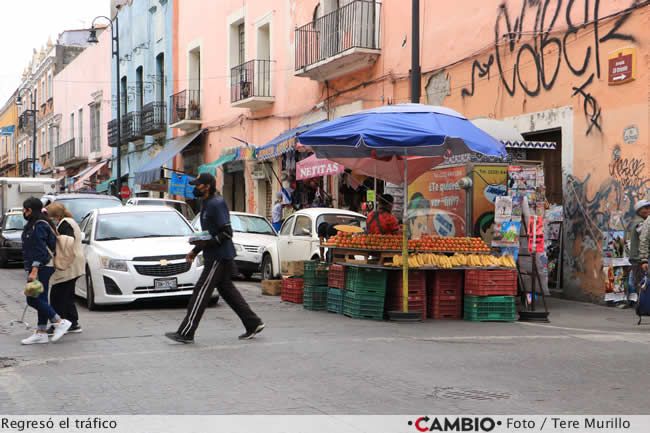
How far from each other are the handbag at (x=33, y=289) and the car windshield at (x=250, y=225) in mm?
10299

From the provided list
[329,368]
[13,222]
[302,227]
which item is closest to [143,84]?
[13,222]

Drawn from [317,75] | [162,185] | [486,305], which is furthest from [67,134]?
[486,305]

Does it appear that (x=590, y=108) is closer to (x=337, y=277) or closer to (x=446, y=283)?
(x=446, y=283)

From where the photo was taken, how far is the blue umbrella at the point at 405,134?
1115 cm

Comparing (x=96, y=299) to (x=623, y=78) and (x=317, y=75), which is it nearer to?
(x=623, y=78)

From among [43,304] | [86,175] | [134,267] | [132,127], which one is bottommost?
[43,304]

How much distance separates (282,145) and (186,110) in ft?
39.4

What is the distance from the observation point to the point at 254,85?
27.6 metres

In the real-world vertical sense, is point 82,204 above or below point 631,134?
below

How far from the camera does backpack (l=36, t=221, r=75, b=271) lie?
33.6ft

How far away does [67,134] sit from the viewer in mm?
56156

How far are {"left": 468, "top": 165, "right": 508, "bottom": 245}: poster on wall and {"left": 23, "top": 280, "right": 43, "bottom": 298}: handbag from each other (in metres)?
6.89

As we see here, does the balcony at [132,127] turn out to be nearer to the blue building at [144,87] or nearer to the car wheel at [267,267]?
the blue building at [144,87]

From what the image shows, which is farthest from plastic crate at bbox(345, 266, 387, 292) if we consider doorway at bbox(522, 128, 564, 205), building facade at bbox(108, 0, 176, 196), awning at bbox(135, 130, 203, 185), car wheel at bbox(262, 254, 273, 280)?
building facade at bbox(108, 0, 176, 196)
